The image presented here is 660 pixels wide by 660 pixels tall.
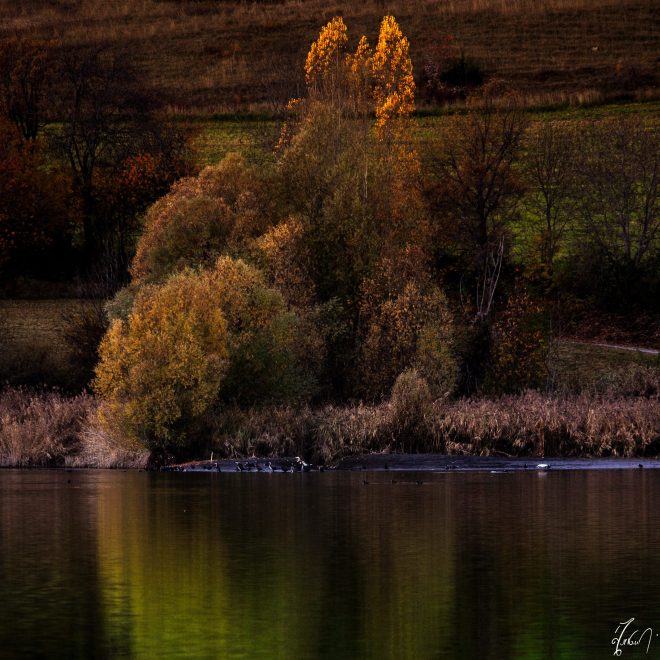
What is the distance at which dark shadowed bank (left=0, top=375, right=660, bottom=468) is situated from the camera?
4906cm

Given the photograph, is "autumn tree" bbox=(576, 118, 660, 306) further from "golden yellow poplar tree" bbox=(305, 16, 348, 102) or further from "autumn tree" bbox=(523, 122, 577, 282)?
"golden yellow poplar tree" bbox=(305, 16, 348, 102)

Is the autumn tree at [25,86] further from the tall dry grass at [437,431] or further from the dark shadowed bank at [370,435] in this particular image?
the tall dry grass at [437,431]

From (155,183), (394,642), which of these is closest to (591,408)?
(394,642)

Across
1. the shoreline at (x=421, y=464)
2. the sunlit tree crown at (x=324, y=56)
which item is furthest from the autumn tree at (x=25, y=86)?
the shoreline at (x=421, y=464)

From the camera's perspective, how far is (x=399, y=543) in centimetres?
2967

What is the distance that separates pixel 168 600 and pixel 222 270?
31.7m

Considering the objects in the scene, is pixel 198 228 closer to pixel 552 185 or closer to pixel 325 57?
pixel 325 57

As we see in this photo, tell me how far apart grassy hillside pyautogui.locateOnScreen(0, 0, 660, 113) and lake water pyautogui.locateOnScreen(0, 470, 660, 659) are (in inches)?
2749

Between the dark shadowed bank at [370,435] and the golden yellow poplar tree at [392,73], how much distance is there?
21.6 metres

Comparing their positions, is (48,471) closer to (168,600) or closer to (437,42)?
(168,600)

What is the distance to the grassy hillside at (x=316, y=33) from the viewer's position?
112m

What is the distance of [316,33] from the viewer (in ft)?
406

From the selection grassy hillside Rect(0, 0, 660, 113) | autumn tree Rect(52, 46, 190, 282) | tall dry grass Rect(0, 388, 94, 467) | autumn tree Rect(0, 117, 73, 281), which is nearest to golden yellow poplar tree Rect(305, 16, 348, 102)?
autumn tree Rect(52, 46, 190, 282)

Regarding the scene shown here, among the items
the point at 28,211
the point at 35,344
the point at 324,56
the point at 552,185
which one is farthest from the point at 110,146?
the point at 35,344
